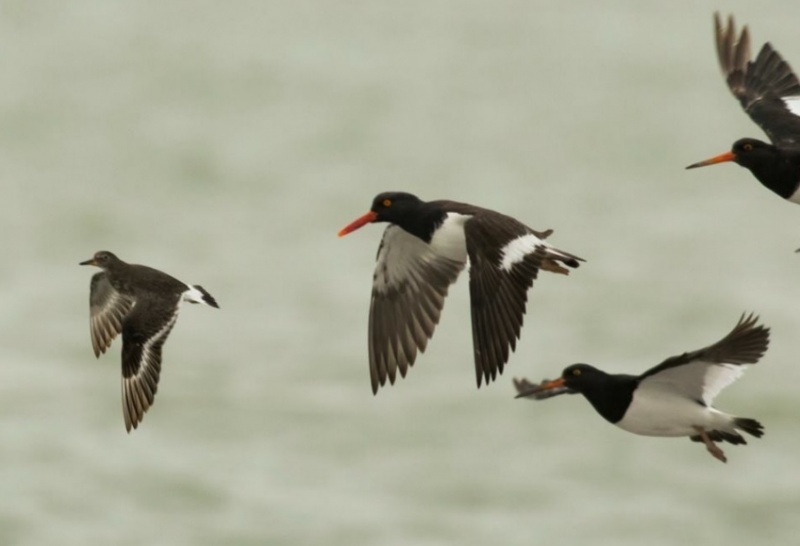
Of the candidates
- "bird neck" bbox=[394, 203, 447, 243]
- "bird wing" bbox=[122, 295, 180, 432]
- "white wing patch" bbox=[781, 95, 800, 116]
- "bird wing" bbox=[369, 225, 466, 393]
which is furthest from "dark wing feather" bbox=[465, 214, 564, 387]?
"white wing patch" bbox=[781, 95, 800, 116]

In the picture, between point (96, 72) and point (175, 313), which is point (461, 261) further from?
point (96, 72)

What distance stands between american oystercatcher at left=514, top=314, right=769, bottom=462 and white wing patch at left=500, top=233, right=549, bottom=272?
3.45ft

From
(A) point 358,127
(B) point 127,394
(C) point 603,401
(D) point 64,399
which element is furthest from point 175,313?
(A) point 358,127

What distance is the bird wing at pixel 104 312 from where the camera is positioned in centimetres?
1279

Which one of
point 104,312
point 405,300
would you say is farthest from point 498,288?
point 104,312

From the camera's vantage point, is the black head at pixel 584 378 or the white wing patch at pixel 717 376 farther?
the black head at pixel 584 378

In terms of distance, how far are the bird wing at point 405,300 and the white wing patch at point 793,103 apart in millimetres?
2718

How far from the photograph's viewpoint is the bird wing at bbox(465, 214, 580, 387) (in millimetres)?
10922

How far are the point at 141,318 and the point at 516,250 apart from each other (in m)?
2.54

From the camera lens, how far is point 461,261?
1273cm

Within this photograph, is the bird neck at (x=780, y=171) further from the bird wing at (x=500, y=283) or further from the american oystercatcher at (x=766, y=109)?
the bird wing at (x=500, y=283)

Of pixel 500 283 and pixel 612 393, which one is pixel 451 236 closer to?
pixel 500 283

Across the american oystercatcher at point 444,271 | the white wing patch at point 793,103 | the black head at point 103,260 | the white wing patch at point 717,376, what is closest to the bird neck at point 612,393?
the white wing patch at point 717,376

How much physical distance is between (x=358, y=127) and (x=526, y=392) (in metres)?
25.5
